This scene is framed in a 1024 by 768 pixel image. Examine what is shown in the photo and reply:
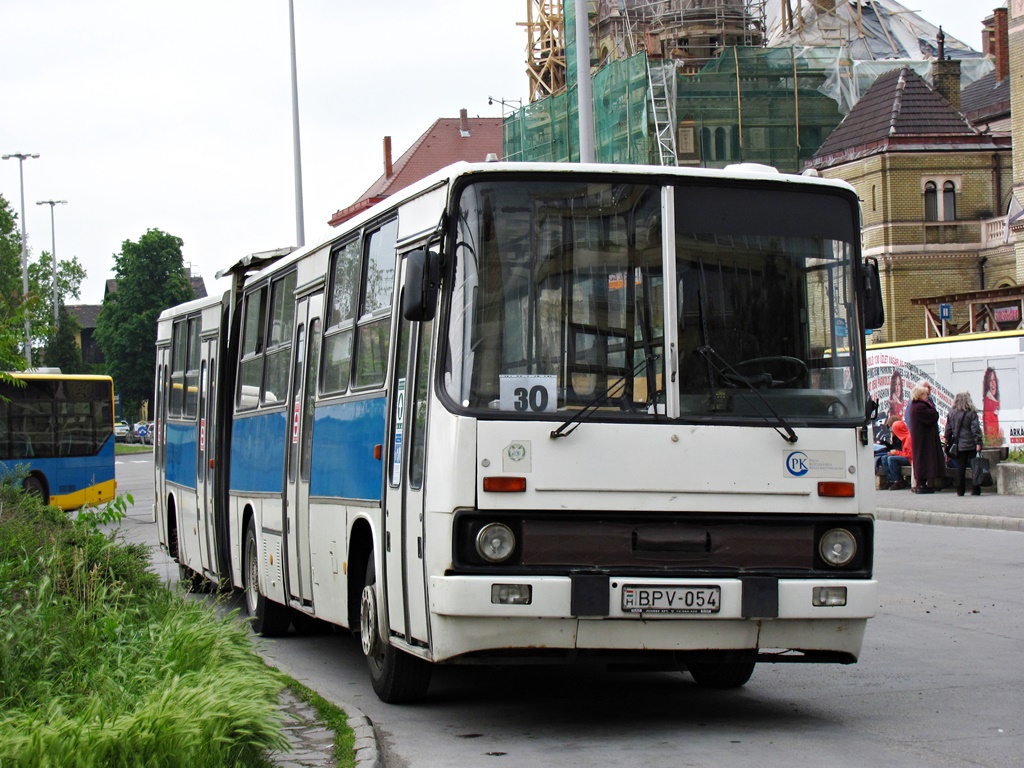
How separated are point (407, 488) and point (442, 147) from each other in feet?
353

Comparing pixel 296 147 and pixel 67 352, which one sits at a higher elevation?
pixel 296 147

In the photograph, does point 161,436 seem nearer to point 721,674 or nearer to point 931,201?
point 721,674

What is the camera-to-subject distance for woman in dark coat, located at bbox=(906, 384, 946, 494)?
93.5ft

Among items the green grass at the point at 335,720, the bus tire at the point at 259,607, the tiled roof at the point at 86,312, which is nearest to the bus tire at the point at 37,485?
the bus tire at the point at 259,607

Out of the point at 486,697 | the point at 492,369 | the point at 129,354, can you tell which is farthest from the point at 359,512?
the point at 129,354

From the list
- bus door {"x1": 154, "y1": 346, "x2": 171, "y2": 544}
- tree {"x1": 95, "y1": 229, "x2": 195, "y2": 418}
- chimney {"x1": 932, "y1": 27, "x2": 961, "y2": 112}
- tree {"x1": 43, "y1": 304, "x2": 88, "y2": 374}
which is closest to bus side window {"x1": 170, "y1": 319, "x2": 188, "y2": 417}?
bus door {"x1": 154, "y1": 346, "x2": 171, "y2": 544}

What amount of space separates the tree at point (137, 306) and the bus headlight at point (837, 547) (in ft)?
330

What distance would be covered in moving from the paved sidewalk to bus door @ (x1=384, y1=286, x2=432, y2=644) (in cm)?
1559

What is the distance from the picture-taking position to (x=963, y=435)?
91.2 ft

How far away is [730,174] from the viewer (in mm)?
8516

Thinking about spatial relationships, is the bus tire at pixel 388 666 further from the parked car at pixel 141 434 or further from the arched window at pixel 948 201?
A: the parked car at pixel 141 434

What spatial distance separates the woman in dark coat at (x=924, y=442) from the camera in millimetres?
28500

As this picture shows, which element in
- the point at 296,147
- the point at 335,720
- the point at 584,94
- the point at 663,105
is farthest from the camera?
the point at 663,105

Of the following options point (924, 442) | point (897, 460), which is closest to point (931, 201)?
point (897, 460)
